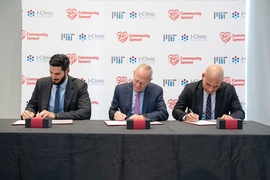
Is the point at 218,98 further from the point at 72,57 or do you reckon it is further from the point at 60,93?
the point at 72,57

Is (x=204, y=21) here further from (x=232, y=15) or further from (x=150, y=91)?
(x=150, y=91)

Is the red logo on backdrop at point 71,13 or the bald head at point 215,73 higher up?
the red logo on backdrop at point 71,13

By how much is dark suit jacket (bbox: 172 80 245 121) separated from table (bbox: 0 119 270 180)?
3.28 ft

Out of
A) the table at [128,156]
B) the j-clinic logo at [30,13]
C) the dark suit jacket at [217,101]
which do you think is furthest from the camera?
the j-clinic logo at [30,13]

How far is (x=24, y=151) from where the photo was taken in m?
1.86

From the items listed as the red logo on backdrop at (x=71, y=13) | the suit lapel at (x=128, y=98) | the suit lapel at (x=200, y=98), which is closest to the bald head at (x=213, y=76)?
the suit lapel at (x=200, y=98)

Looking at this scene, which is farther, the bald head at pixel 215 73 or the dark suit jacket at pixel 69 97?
the dark suit jacket at pixel 69 97

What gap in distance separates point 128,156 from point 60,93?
1.36 metres

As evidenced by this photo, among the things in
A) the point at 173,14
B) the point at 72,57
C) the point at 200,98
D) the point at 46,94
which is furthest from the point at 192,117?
the point at 72,57

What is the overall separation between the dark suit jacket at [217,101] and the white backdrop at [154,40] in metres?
1.06

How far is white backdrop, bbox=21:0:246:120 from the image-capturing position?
407cm

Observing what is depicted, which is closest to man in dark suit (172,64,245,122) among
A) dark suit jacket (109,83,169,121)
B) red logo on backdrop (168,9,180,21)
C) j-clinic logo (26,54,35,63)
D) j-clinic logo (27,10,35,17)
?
Result: dark suit jacket (109,83,169,121)

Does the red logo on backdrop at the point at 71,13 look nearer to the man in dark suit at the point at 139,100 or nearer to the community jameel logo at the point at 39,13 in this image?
the community jameel logo at the point at 39,13

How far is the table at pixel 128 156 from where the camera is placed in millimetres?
1845
